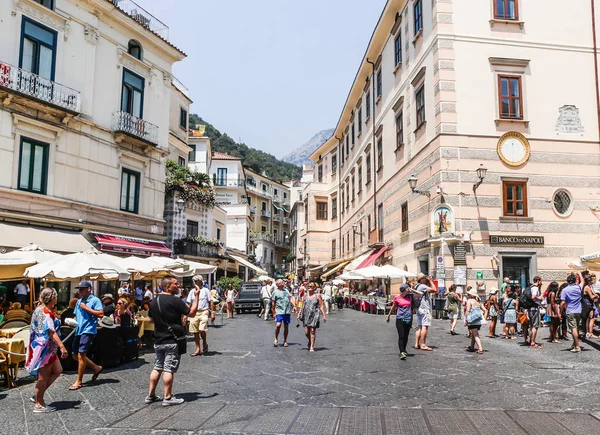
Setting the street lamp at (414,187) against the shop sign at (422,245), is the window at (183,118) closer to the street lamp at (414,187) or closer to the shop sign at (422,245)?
the street lamp at (414,187)

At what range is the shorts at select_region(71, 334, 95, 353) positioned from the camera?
8.46m

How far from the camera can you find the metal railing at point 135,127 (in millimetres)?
20594

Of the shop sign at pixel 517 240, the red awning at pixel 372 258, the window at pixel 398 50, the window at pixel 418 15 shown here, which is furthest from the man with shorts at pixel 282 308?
the window at pixel 398 50

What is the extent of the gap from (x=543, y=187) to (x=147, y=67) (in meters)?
16.9

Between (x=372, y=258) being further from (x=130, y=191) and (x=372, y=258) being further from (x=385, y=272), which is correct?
(x=130, y=191)

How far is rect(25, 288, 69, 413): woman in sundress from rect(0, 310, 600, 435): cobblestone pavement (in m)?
0.31

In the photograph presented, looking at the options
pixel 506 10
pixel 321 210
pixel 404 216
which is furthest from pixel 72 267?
pixel 321 210

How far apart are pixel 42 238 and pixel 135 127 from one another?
6.86 m

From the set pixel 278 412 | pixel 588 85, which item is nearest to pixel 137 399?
pixel 278 412

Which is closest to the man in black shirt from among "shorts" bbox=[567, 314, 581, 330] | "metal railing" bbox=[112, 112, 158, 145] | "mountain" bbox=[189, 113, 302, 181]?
"shorts" bbox=[567, 314, 581, 330]

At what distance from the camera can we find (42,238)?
16.3 m

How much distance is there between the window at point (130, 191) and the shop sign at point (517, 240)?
46.7 feet

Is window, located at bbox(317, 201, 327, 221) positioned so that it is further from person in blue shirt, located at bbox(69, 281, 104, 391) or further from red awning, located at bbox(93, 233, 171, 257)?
person in blue shirt, located at bbox(69, 281, 104, 391)

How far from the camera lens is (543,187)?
768 inches
